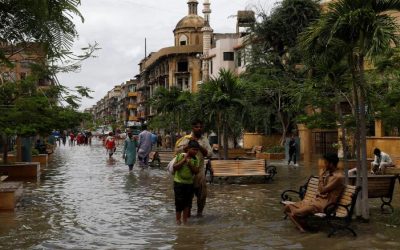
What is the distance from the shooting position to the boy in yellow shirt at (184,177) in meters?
9.73

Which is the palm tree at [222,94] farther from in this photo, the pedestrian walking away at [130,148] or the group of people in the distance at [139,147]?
the pedestrian walking away at [130,148]

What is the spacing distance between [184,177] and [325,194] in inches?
96.9

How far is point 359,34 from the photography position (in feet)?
29.1

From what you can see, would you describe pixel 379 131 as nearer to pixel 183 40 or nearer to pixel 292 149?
pixel 292 149

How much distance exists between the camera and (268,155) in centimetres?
3244

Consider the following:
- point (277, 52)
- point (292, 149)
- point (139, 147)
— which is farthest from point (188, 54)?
point (139, 147)

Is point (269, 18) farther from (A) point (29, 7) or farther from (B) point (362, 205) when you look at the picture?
(A) point (29, 7)

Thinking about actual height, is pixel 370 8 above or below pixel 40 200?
above

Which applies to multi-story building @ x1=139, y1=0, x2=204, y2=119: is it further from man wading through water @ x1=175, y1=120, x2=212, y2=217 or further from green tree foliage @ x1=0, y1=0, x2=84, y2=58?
green tree foliage @ x1=0, y1=0, x2=84, y2=58

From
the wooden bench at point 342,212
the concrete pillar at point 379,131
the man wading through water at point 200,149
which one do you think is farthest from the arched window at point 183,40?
the wooden bench at point 342,212

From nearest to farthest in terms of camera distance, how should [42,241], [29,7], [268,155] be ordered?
[29,7]
[42,241]
[268,155]

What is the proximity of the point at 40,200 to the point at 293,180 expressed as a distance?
8696mm

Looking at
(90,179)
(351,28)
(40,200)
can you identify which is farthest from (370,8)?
(90,179)

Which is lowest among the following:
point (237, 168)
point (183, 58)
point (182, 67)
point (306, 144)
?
point (237, 168)
